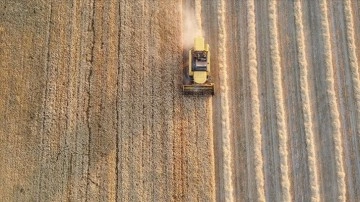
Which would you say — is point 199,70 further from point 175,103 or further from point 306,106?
point 306,106

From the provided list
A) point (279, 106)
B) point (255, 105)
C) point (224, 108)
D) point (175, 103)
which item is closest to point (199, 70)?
point (175, 103)

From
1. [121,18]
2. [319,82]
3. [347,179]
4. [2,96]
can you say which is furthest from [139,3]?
[347,179]

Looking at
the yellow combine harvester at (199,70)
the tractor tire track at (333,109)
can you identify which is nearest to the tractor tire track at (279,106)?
the tractor tire track at (333,109)

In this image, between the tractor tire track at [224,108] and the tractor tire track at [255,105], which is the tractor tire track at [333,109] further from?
the tractor tire track at [224,108]

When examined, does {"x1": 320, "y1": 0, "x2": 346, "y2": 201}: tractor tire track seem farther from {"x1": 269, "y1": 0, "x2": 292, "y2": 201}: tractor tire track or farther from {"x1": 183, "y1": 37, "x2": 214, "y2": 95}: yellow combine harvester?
{"x1": 183, "y1": 37, "x2": 214, "y2": 95}: yellow combine harvester

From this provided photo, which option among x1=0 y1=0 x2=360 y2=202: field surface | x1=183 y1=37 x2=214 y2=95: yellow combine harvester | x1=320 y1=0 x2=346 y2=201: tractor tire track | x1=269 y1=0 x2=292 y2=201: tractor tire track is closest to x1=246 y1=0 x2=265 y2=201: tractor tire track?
x1=0 y1=0 x2=360 y2=202: field surface

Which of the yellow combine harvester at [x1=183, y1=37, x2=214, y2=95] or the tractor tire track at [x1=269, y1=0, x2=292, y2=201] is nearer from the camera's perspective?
the tractor tire track at [x1=269, y1=0, x2=292, y2=201]
